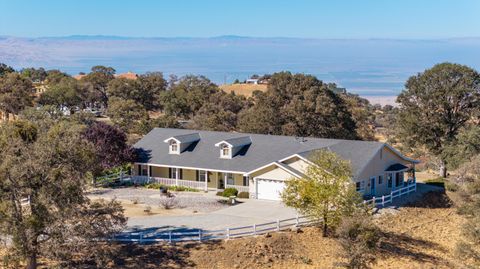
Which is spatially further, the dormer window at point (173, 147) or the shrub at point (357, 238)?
the dormer window at point (173, 147)

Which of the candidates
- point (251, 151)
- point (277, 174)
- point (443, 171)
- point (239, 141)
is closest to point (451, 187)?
point (277, 174)

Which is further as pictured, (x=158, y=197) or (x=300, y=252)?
(x=158, y=197)

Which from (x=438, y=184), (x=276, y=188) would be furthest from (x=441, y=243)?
(x=438, y=184)

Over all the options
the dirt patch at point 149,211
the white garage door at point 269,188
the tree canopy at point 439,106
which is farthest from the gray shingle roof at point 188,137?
the tree canopy at point 439,106

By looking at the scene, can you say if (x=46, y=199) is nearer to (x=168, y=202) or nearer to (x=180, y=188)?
(x=168, y=202)

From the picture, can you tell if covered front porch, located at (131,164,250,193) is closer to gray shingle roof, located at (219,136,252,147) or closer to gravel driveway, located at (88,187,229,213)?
gravel driveway, located at (88,187,229,213)

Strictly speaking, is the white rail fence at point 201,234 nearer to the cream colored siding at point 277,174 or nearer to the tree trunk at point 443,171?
the cream colored siding at point 277,174

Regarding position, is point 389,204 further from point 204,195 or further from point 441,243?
point 204,195
